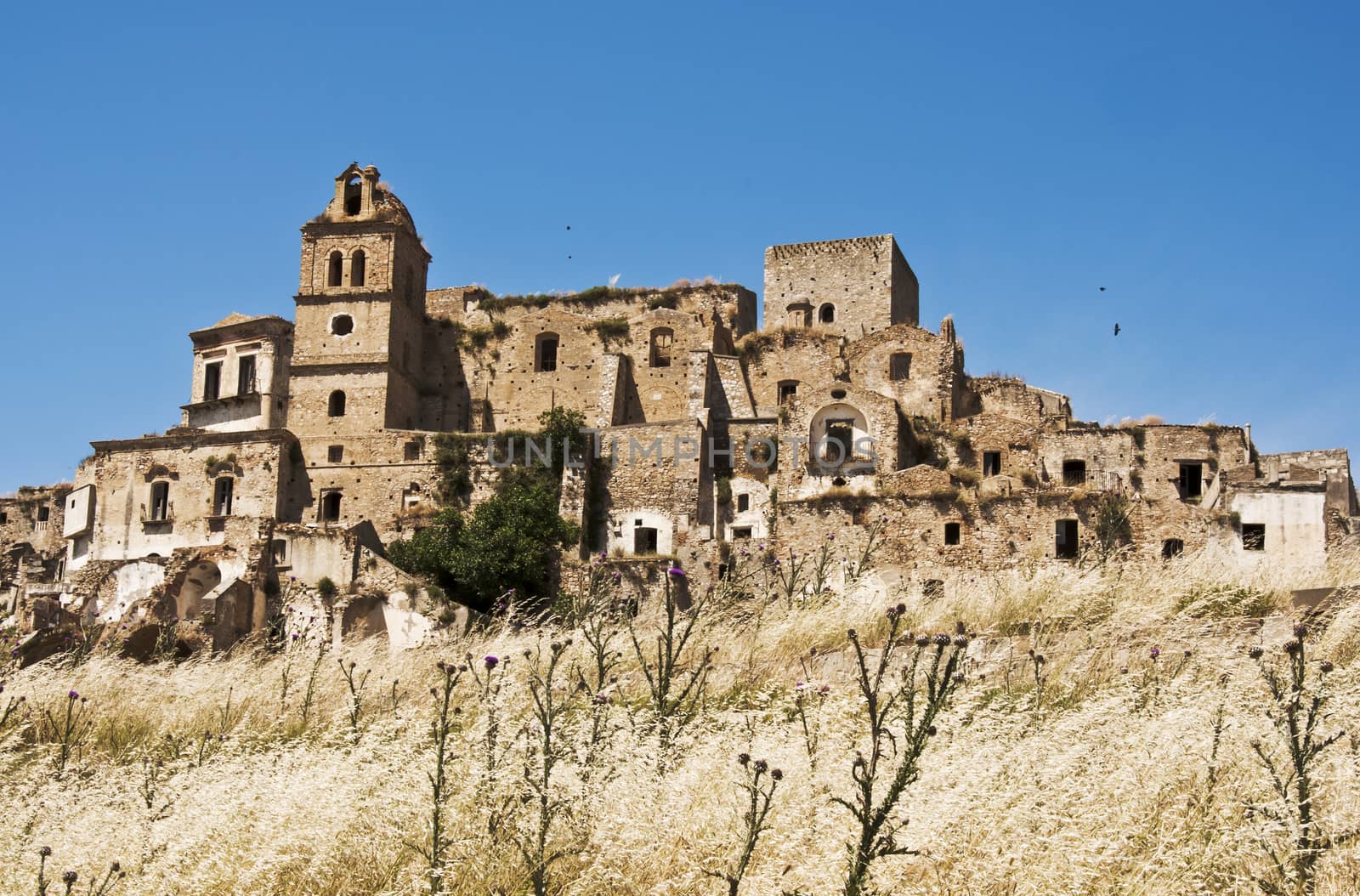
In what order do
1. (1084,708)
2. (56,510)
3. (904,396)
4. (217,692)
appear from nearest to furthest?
(1084,708)
(217,692)
(904,396)
(56,510)

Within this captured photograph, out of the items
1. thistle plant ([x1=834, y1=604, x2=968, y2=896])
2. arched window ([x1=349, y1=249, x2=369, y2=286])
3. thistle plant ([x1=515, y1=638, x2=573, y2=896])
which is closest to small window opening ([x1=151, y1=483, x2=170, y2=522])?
arched window ([x1=349, y1=249, x2=369, y2=286])

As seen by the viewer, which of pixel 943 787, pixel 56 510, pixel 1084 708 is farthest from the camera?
pixel 56 510

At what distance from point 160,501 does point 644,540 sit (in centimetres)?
1606

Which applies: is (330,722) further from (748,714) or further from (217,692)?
(748,714)

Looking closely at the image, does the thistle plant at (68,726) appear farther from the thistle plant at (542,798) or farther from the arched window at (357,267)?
the arched window at (357,267)

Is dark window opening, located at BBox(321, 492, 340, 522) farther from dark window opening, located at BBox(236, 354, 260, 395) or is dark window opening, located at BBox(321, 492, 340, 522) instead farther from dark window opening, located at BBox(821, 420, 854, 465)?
dark window opening, located at BBox(821, 420, 854, 465)

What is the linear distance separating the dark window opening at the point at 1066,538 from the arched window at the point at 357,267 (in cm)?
2530

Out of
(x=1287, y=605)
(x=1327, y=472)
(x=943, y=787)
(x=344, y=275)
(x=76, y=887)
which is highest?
(x=344, y=275)

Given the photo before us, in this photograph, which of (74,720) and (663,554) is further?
(663,554)

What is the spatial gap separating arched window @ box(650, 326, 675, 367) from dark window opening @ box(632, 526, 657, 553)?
28.5ft

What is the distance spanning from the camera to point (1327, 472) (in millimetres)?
31281

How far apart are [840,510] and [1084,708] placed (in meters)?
20.5

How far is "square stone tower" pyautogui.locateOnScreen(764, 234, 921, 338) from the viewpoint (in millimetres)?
43688

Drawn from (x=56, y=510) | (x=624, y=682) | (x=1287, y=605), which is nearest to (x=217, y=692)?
(x=624, y=682)
